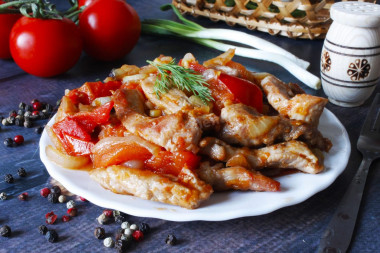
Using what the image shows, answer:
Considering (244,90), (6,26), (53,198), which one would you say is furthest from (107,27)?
(53,198)

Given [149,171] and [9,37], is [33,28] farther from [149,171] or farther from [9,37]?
[149,171]

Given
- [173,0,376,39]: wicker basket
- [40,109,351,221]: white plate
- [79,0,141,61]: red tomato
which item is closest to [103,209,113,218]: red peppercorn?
[40,109,351,221]: white plate

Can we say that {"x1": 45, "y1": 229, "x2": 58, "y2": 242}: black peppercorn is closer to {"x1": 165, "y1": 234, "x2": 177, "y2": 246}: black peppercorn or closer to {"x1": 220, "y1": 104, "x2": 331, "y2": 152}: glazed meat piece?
{"x1": 165, "y1": 234, "x2": 177, "y2": 246}: black peppercorn

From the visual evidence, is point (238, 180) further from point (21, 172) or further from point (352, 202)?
point (21, 172)

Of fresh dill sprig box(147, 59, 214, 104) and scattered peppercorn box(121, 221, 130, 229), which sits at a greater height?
fresh dill sprig box(147, 59, 214, 104)

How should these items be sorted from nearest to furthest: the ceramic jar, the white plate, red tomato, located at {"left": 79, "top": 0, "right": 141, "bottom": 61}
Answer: the white plate, the ceramic jar, red tomato, located at {"left": 79, "top": 0, "right": 141, "bottom": 61}

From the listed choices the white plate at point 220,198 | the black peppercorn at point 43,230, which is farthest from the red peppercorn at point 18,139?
the black peppercorn at point 43,230

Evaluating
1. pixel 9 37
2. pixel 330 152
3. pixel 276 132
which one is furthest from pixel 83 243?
pixel 9 37

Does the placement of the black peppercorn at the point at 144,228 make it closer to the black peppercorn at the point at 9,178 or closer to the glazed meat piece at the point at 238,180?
the glazed meat piece at the point at 238,180
